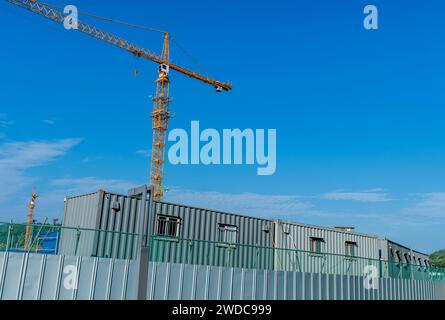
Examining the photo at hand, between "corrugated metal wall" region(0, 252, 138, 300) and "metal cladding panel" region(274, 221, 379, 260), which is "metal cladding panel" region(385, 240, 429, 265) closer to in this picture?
"metal cladding panel" region(274, 221, 379, 260)

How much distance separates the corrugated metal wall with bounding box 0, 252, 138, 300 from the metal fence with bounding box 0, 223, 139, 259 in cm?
38

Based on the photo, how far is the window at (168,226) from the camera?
19734mm

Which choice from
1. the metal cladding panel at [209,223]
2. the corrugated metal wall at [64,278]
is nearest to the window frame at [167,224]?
the metal cladding panel at [209,223]

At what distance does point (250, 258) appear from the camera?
59.1 ft

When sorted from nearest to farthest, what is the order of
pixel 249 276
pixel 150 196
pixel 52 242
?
1. pixel 150 196
2. pixel 52 242
3. pixel 249 276

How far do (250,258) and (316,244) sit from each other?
8.96 metres

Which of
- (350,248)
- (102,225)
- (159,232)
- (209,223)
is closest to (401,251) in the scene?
(350,248)

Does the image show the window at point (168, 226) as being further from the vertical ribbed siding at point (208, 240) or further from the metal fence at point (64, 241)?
the metal fence at point (64, 241)

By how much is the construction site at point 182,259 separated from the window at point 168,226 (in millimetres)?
47

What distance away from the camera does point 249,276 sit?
17.1m

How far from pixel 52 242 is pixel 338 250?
698 inches

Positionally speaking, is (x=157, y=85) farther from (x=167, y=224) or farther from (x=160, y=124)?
(x=167, y=224)
